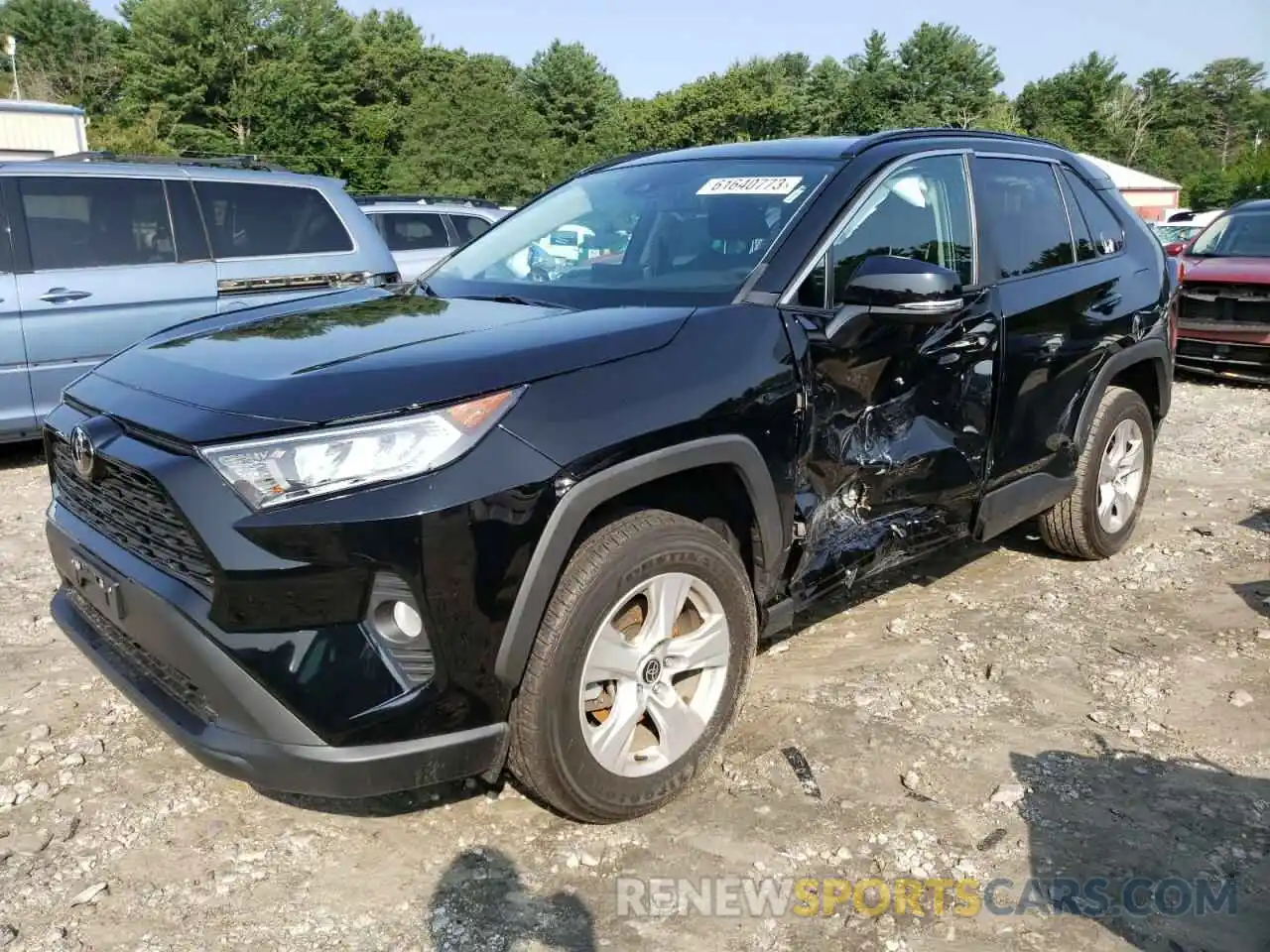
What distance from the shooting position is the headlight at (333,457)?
82.4 inches

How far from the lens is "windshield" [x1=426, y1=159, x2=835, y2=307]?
120 inches

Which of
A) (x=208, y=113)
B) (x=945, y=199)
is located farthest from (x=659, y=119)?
(x=945, y=199)

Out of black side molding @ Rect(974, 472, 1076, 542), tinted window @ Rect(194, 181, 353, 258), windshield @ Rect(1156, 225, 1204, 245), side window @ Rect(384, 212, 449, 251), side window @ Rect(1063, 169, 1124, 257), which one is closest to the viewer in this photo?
black side molding @ Rect(974, 472, 1076, 542)

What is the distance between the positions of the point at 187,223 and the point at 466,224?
4.44 m

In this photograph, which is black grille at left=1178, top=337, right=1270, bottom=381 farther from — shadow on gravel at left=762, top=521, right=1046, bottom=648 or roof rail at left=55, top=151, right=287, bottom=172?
roof rail at left=55, top=151, right=287, bottom=172

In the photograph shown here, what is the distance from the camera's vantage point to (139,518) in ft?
7.73

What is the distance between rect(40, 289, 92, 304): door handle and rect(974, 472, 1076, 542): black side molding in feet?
17.7

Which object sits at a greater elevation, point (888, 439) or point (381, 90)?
point (381, 90)

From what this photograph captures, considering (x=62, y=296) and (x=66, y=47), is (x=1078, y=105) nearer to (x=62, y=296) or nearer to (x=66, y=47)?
(x=66, y=47)

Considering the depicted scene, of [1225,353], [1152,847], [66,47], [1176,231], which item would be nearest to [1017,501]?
[1152,847]

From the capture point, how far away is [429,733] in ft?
7.25

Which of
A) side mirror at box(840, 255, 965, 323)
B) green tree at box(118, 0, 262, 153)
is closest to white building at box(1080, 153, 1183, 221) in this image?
green tree at box(118, 0, 262, 153)

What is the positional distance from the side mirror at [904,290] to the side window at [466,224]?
8267 mm

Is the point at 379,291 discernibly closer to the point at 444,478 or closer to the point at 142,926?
the point at 444,478
